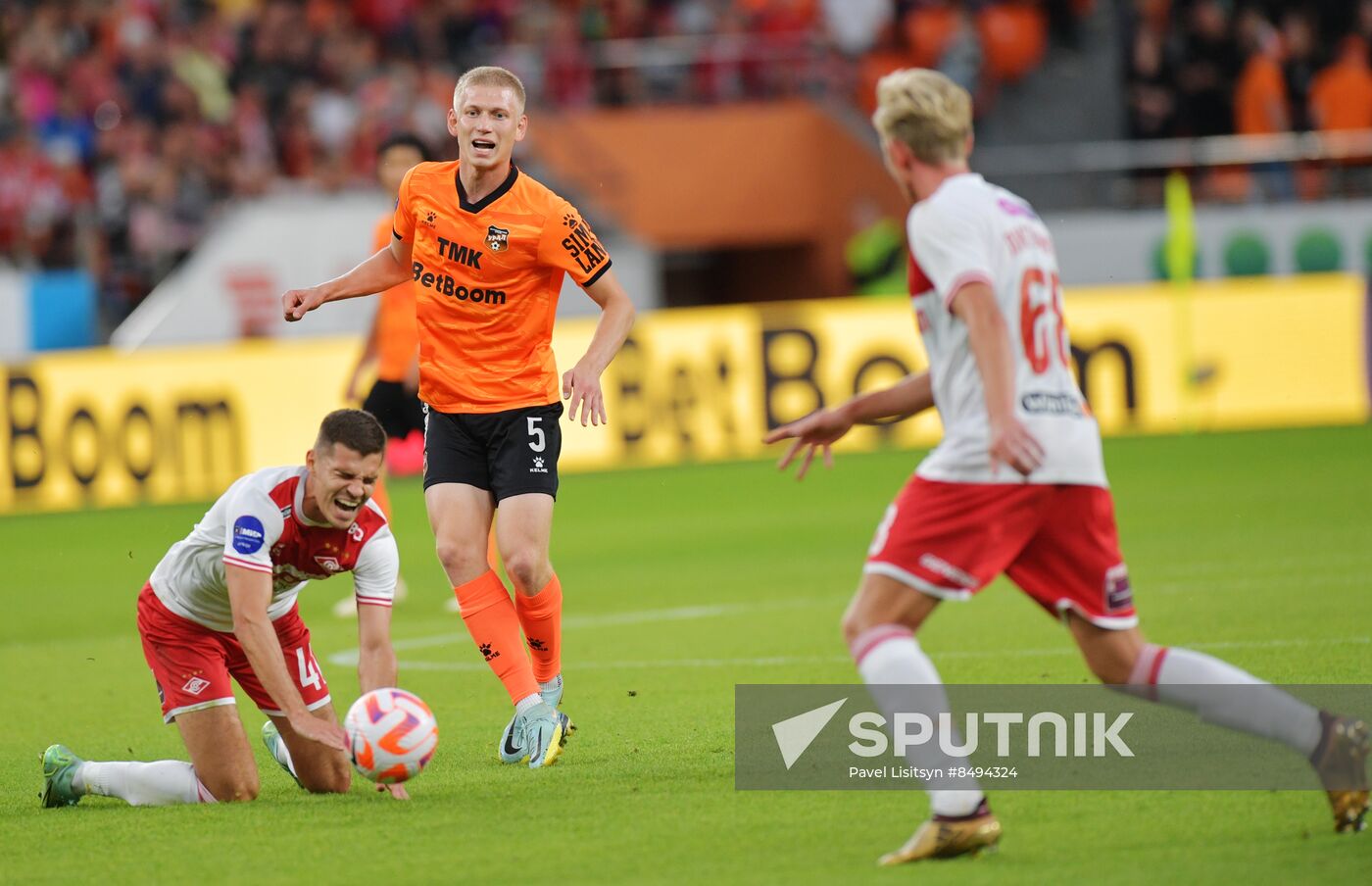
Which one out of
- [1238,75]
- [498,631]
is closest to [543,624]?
[498,631]

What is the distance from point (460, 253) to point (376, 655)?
1.70 metres

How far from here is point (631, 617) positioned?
10953mm

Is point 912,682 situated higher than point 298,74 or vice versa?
point 298,74

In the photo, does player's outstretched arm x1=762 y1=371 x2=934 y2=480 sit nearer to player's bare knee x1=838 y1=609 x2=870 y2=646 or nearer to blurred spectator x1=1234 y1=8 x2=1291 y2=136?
player's bare knee x1=838 y1=609 x2=870 y2=646

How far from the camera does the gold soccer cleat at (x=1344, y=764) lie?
202 inches

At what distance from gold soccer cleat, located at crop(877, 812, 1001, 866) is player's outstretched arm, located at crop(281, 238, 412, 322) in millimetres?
3283

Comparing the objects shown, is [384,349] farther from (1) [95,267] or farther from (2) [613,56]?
(2) [613,56]

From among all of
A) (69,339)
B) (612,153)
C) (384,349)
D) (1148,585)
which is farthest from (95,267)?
(1148,585)

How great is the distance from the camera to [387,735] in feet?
19.8

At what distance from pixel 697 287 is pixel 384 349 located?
16463 mm

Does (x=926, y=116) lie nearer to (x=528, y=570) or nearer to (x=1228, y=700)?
(x=1228, y=700)

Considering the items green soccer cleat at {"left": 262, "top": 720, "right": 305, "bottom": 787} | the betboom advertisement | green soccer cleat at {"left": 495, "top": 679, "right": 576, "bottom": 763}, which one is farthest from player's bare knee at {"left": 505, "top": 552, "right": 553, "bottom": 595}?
the betboom advertisement

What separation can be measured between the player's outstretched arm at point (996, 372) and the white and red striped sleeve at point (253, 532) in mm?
2457

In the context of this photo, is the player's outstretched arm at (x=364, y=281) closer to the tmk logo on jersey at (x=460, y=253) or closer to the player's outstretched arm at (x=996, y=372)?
the tmk logo on jersey at (x=460, y=253)
